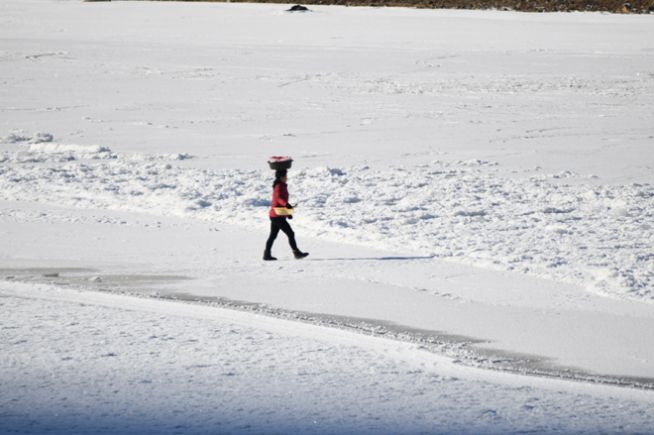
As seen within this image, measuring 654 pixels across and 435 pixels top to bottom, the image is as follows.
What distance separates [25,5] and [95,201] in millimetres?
39282

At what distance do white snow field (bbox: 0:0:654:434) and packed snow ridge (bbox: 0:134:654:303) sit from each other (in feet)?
0.13

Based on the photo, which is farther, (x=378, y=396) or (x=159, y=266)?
(x=159, y=266)

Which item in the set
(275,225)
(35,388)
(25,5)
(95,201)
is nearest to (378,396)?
(35,388)

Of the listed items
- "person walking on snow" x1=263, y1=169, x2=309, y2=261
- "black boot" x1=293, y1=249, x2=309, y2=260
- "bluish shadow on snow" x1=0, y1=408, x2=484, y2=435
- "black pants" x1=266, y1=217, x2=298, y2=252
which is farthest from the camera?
"black boot" x1=293, y1=249, x2=309, y2=260

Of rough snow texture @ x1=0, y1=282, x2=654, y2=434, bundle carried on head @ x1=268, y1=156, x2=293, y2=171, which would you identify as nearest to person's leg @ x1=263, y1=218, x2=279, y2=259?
bundle carried on head @ x1=268, y1=156, x2=293, y2=171

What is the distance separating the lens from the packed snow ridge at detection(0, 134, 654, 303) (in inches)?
293

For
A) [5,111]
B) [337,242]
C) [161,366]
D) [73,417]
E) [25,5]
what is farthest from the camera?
[25,5]

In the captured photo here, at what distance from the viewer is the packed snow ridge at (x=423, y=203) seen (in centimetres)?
743

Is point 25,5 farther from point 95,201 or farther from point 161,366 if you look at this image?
point 161,366

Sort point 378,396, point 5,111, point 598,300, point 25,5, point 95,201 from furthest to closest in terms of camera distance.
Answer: point 25,5 → point 5,111 → point 95,201 → point 598,300 → point 378,396

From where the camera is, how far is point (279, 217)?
728cm

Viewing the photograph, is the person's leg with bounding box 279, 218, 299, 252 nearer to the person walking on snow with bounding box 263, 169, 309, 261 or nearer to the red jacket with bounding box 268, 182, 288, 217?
the person walking on snow with bounding box 263, 169, 309, 261

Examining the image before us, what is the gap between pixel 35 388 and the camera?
4719 millimetres

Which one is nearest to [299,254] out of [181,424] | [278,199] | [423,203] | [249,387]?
[278,199]
